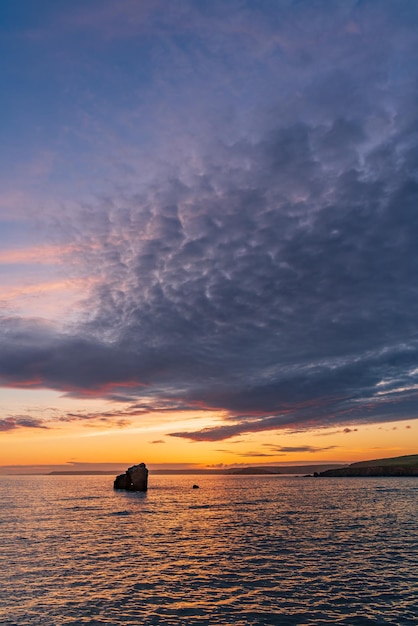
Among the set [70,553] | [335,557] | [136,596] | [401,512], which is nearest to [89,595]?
[136,596]

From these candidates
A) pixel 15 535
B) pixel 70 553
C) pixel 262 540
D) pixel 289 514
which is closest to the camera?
pixel 70 553

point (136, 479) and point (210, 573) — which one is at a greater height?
point (136, 479)

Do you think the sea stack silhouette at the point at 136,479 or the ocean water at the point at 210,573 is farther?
the sea stack silhouette at the point at 136,479

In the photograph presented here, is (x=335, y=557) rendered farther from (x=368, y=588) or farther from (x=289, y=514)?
(x=289, y=514)

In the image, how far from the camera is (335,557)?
38.7 metres

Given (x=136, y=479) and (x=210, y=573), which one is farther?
(x=136, y=479)

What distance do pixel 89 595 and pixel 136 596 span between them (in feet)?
9.69

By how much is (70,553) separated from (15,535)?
15155 millimetres

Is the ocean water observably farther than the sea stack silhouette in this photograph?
No

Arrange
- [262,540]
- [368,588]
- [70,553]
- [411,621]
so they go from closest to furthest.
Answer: [411,621] < [368,588] < [70,553] < [262,540]

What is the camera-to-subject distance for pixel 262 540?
48.7 meters

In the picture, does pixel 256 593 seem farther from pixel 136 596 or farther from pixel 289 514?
pixel 289 514

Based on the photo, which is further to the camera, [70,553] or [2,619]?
[70,553]

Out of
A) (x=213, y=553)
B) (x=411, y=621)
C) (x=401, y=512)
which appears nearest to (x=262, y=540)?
(x=213, y=553)
